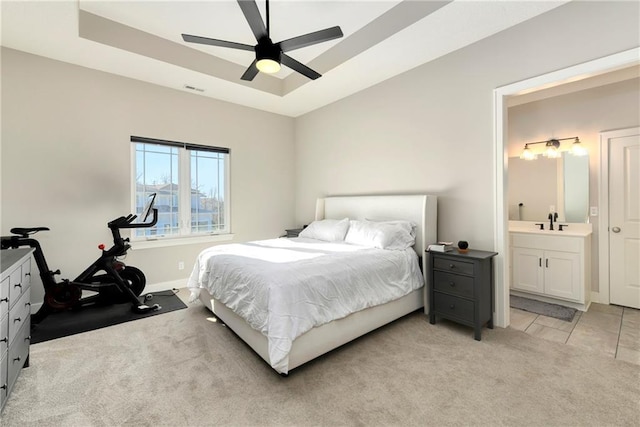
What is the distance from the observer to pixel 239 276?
7.86 feet

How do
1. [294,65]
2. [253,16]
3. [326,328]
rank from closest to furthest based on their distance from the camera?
[253,16] → [326,328] → [294,65]

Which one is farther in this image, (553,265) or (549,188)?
(549,188)

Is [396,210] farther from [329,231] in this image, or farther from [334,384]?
[334,384]

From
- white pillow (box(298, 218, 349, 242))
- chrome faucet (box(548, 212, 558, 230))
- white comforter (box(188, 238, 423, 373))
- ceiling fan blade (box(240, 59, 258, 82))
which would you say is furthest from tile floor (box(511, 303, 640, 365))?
ceiling fan blade (box(240, 59, 258, 82))

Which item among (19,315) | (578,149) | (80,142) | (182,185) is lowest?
(19,315)

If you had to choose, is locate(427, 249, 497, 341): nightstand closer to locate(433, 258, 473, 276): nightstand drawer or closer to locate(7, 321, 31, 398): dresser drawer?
locate(433, 258, 473, 276): nightstand drawer

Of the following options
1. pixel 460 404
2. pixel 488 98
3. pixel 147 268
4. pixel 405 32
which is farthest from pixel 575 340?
pixel 147 268

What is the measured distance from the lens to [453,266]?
2.76 m

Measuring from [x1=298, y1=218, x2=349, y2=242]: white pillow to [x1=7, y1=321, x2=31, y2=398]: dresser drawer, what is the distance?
2866 mm

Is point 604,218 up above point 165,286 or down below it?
above

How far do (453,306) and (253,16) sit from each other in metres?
2.99

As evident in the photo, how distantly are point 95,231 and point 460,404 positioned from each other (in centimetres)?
430

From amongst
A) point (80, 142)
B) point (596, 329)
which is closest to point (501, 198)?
point (596, 329)

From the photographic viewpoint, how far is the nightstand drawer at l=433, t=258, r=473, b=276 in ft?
8.67
